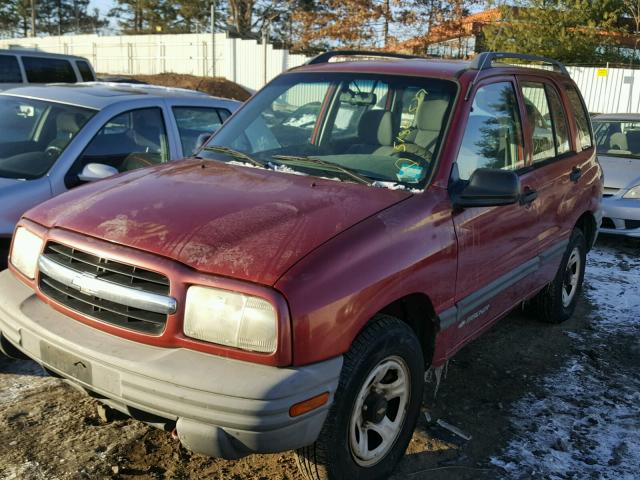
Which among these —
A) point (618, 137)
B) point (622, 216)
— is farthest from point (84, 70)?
point (622, 216)

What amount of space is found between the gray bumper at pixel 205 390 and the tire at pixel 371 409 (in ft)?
0.50

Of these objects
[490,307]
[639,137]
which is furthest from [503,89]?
[639,137]

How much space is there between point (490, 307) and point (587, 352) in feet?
4.94

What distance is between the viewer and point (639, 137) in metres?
9.16

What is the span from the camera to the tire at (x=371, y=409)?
8.43ft

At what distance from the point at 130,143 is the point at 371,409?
3.26 meters

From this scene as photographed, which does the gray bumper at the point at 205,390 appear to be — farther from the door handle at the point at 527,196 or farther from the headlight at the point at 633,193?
the headlight at the point at 633,193

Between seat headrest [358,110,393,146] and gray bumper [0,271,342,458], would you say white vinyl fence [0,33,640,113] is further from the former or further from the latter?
gray bumper [0,271,342,458]

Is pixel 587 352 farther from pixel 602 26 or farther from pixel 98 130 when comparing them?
pixel 602 26

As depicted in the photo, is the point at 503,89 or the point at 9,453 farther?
the point at 503,89

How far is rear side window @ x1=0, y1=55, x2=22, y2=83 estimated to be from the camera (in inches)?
431

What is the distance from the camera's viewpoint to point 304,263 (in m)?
2.43

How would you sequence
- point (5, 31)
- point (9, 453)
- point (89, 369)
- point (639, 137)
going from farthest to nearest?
1. point (5, 31)
2. point (639, 137)
3. point (9, 453)
4. point (89, 369)

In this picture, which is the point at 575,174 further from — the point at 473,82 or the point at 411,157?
the point at 411,157
